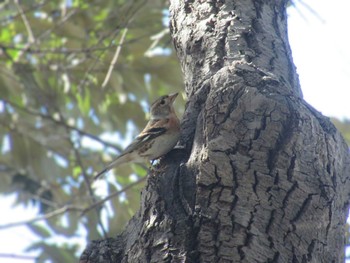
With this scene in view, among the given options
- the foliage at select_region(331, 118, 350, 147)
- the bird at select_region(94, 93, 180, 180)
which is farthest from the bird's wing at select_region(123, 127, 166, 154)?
the foliage at select_region(331, 118, 350, 147)

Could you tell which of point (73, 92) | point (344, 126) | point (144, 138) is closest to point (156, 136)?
point (144, 138)

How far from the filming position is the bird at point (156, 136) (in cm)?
613

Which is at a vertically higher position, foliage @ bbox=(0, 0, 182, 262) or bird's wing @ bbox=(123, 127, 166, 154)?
foliage @ bbox=(0, 0, 182, 262)

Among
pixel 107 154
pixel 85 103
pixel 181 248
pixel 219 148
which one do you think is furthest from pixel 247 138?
pixel 107 154

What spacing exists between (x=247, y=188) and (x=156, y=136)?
2545 mm

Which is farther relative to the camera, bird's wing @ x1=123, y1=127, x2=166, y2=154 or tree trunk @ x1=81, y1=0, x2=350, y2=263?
bird's wing @ x1=123, y1=127, x2=166, y2=154

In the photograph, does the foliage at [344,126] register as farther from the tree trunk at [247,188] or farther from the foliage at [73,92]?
the tree trunk at [247,188]

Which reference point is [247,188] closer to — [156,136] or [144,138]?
[156,136]

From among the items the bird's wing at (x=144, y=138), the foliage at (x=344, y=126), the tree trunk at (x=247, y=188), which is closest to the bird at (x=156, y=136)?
the bird's wing at (x=144, y=138)

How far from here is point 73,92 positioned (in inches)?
441

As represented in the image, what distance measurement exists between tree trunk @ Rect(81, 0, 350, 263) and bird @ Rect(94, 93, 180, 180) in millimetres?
1094

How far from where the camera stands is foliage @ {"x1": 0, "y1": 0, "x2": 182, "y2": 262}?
357 inches

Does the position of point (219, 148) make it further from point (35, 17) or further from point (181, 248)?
point (35, 17)

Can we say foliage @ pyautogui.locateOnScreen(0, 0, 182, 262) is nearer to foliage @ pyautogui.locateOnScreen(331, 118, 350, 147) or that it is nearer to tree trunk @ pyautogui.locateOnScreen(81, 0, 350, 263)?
foliage @ pyautogui.locateOnScreen(331, 118, 350, 147)
